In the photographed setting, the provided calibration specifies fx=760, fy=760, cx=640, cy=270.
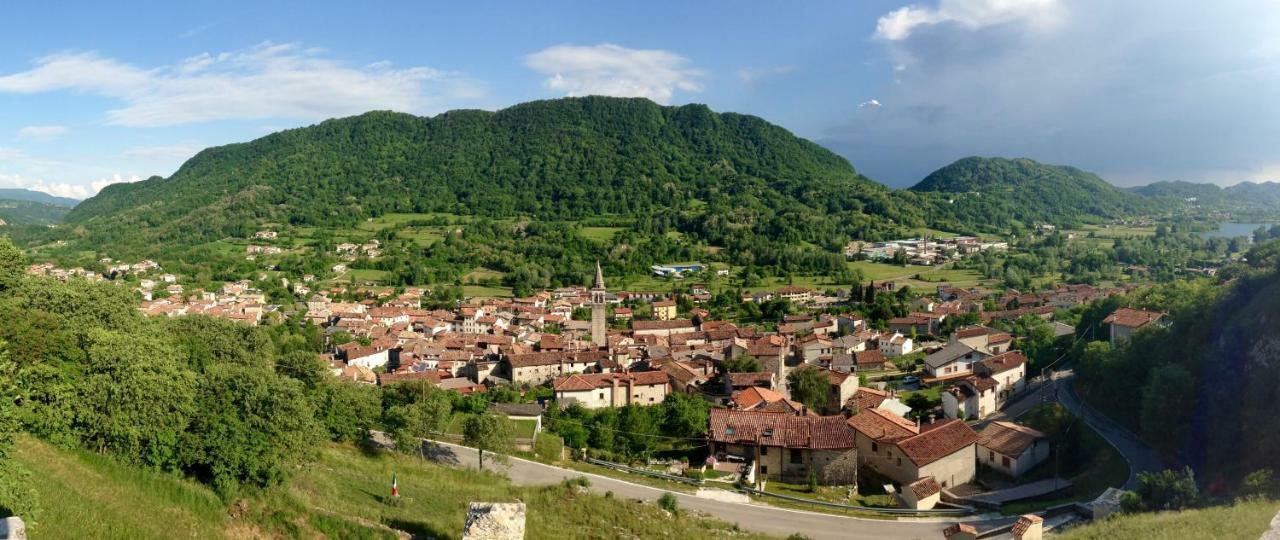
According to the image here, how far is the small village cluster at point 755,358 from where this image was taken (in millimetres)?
22984

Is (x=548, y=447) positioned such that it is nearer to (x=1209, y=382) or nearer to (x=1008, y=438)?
(x=1008, y=438)

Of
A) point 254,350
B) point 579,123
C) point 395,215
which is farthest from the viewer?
point 579,123

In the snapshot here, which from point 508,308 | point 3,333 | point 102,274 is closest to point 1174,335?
point 3,333

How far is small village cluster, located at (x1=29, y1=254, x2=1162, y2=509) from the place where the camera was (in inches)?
905

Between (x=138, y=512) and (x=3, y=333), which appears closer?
(x=138, y=512)

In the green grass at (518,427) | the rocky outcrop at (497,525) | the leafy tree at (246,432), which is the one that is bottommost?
the green grass at (518,427)

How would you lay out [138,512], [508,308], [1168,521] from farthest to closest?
[508,308] < [1168,521] < [138,512]

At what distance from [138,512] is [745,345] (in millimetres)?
34385

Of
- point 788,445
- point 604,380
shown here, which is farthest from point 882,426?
point 604,380

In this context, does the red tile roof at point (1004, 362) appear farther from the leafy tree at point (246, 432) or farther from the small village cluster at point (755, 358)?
the leafy tree at point (246, 432)

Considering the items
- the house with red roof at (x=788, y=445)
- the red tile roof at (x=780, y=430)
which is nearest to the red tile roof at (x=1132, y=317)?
the red tile roof at (x=780, y=430)

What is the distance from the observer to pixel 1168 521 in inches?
451

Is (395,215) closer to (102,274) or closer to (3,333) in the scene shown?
(102,274)

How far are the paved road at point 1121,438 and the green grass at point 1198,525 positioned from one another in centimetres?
756
